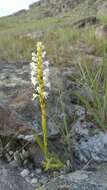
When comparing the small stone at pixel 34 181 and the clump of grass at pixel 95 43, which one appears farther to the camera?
the clump of grass at pixel 95 43

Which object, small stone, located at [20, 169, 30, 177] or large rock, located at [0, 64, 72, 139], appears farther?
large rock, located at [0, 64, 72, 139]

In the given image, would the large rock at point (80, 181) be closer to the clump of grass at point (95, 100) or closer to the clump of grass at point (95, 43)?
the clump of grass at point (95, 100)

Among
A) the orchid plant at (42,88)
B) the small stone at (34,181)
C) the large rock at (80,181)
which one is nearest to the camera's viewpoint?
the large rock at (80,181)

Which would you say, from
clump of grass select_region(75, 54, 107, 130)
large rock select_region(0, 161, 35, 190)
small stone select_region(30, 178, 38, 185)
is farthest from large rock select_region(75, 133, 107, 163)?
large rock select_region(0, 161, 35, 190)

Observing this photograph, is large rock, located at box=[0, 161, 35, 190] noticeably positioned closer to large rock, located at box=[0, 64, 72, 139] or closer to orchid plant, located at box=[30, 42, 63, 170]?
orchid plant, located at box=[30, 42, 63, 170]

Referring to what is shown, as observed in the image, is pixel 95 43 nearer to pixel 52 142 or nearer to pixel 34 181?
pixel 52 142

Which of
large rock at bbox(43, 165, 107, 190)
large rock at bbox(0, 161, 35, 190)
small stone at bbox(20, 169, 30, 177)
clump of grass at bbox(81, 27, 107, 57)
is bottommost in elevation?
small stone at bbox(20, 169, 30, 177)

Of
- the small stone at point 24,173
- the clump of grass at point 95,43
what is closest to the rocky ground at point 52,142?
the small stone at point 24,173

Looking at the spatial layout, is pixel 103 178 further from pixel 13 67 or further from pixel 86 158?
pixel 13 67
